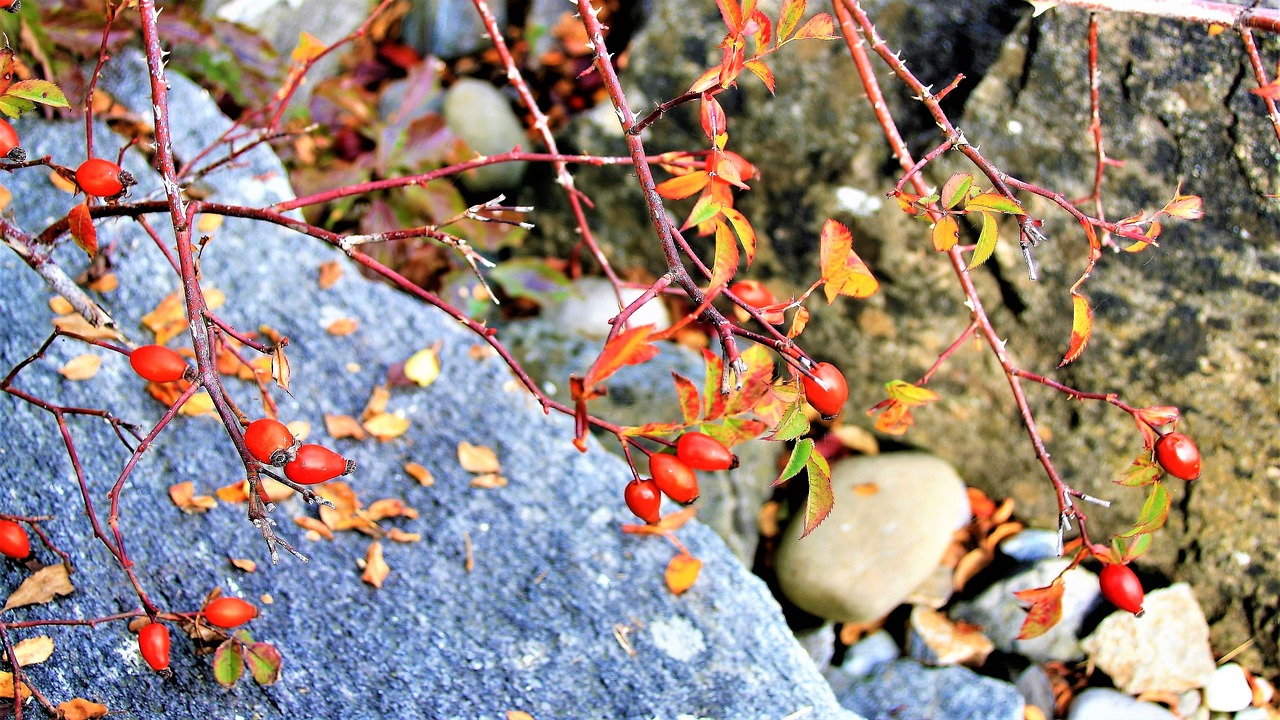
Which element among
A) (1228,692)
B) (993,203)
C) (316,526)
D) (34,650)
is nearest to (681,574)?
(316,526)

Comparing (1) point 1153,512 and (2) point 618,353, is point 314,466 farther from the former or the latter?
A: (1) point 1153,512

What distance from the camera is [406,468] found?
5.02 ft

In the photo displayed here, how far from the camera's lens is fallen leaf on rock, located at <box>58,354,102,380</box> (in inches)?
56.4

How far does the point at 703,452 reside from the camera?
2.70ft

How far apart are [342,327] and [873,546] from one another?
1.22 m

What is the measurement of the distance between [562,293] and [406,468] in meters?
0.80

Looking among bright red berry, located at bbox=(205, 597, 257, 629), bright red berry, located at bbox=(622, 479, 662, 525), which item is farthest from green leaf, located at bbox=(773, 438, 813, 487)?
bright red berry, located at bbox=(205, 597, 257, 629)

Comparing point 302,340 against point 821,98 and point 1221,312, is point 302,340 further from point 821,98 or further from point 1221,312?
point 1221,312

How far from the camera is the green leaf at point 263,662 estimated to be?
1146 millimetres

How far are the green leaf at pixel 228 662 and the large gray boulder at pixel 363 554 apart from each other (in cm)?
10

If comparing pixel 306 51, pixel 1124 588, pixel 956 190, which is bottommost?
pixel 1124 588

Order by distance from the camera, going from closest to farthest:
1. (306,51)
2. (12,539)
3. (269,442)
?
(269,442) → (12,539) → (306,51)

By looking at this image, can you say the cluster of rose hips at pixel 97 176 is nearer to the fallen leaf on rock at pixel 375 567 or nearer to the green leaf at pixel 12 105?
the green leaf at pixel 12 105

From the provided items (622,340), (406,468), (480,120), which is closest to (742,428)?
(622,340)
